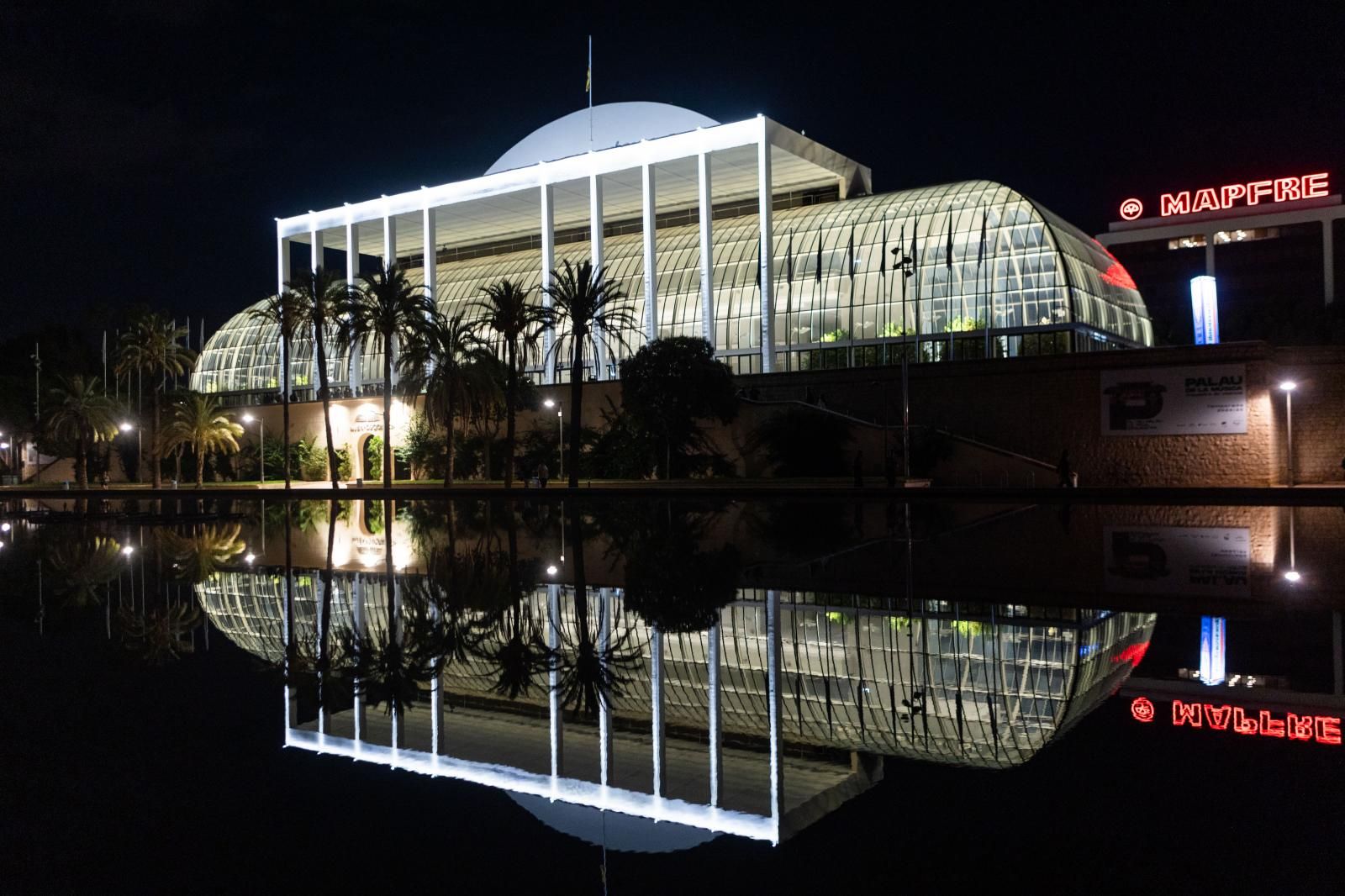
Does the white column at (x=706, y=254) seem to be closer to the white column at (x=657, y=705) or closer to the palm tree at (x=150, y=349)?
the palm tree at (x=150, y=349)

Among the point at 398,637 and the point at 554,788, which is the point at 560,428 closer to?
the point at 398,637

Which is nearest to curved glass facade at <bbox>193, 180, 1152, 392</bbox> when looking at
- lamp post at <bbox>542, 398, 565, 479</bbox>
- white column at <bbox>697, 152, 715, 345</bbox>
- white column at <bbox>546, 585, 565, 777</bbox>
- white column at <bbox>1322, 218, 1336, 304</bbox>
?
white column at <bbox>697, 152, 715, 345</bbox>

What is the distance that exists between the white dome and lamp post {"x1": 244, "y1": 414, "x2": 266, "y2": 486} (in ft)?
78.3

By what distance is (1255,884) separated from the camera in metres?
5.20

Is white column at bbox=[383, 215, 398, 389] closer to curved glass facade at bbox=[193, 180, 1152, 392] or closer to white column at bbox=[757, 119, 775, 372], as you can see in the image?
curved glass facade at bbox=[193, 180, 1152, 392]

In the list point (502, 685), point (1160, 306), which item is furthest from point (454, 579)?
point (1160, 306)

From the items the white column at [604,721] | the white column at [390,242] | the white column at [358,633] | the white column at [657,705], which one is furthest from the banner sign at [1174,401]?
the white column at [390,242]

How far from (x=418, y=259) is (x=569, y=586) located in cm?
7258

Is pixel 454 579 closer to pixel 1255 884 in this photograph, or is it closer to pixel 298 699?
pixel 298 699

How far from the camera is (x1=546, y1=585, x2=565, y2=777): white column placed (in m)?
7.70

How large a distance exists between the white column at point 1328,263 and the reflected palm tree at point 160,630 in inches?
4662

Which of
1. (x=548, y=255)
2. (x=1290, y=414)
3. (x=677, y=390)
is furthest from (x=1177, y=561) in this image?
(x=548, y=255)

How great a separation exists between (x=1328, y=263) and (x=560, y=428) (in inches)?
3516

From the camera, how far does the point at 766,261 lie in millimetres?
57594
